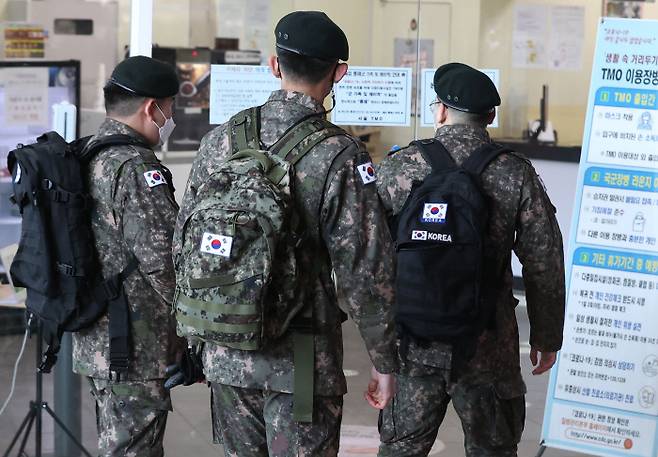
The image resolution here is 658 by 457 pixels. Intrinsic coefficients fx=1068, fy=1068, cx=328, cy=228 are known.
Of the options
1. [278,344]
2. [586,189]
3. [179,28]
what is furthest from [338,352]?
[179,28]

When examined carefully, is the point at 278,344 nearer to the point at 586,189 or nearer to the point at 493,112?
the point at 493,112

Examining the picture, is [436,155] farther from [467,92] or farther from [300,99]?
[300,99]

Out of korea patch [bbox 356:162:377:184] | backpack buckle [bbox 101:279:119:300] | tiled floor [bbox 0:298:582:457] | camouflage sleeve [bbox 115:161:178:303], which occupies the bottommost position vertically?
tiled floor [bbox 0:298:582:457]

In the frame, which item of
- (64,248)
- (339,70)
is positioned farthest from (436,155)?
(64,248)

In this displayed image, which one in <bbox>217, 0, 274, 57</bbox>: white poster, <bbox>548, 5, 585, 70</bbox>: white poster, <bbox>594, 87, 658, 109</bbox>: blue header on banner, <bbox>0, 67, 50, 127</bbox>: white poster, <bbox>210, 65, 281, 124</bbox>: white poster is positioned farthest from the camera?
<bbox>548, 5, 585, 70</bbox>: white poster

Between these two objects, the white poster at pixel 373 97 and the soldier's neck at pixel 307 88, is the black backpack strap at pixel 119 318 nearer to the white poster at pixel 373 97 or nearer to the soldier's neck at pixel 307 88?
the soldier's neck at pixel 307 88

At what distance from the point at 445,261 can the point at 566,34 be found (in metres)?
6.51

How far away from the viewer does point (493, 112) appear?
3.57 m

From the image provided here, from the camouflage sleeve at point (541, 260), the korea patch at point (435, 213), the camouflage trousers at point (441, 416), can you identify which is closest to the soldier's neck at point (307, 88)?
the korea patch at point (435, 213)

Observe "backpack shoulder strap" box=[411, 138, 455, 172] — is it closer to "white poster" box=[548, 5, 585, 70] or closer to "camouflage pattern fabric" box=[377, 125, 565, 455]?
"camouflage pattern fabric" box=[377, 125, 565, 455]

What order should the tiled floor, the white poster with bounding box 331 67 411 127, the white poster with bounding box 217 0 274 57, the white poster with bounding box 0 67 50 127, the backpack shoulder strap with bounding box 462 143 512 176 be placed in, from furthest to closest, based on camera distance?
the white poster with bounding box 217 0 274 57
the white poster with bounding box 0 67 50 127
the white poster with bounding box 331 67 411 127
the tiled floor
the backpack shoulder strap with bounding box 462 143 512 176

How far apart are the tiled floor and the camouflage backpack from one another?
2575 mm

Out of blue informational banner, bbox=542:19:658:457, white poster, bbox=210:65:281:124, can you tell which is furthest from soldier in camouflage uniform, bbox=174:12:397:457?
white poster, bbox=210:65:281:124

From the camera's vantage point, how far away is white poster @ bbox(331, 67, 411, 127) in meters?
5.44
